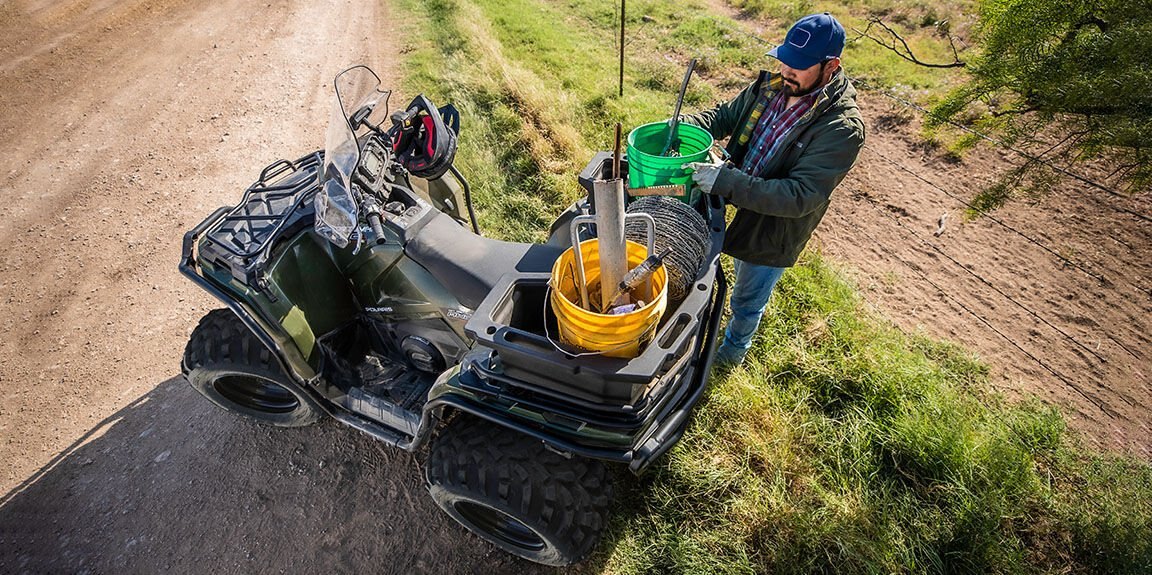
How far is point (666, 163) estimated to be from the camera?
94.1 inches

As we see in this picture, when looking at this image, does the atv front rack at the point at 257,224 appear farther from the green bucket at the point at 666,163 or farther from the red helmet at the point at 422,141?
the green bucket at the point at 666,163

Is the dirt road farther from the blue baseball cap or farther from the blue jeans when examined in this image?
Answer: the blue baseball cap

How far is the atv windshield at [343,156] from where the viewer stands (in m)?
2.57

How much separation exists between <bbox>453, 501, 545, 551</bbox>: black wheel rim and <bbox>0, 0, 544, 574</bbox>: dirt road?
6.2 inches

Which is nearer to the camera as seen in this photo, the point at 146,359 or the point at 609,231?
the point at 609,231

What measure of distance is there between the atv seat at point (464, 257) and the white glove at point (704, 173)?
0.67m

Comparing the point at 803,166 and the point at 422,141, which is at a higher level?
the point at 803,166

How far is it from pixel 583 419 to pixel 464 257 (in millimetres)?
1065

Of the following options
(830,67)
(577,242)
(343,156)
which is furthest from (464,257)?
(830,67)

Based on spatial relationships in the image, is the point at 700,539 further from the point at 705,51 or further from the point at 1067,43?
the point at 705,51

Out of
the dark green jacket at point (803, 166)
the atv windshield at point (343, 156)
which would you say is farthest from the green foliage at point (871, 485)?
the atv windshield at point (343, 156)

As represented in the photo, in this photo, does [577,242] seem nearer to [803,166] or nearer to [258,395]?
[803,166]

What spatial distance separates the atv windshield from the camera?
2.57m

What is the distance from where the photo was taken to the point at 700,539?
2.98m
